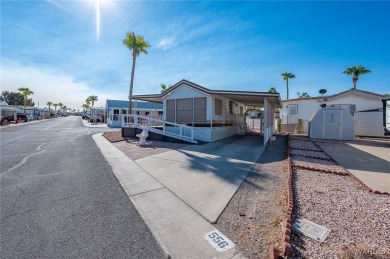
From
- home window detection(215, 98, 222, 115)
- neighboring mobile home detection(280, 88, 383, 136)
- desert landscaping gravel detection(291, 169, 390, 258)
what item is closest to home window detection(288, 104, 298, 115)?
neighboring mobile home detection(280, 88, 383, 136)

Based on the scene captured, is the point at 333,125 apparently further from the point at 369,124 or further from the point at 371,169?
the point at 371,169

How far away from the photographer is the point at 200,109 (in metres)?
13.6

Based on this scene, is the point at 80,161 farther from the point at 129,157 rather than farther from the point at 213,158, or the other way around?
the point at 213,158

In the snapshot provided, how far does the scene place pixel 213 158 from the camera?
26.8ft

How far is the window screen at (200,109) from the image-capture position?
1340cm

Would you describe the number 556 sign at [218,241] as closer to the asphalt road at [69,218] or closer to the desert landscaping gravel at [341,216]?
the asphalt road at [69,218]

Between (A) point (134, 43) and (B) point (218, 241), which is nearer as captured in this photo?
(B) point (218, 241)

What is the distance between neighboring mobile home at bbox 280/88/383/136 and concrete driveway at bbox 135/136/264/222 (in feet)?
42.1

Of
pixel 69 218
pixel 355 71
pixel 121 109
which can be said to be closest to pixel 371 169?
pixel 69 218

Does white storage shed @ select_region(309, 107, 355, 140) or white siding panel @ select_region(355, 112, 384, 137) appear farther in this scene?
white siding panel @ select_region(355, 112, 384, 137)

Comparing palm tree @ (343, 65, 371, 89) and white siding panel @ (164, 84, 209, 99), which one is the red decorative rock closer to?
white siding panel @ (164, 84, 209, 99)

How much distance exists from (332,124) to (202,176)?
47.3ft

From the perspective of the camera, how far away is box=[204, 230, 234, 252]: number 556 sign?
2.71 metres

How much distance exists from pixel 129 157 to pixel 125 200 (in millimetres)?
4427
